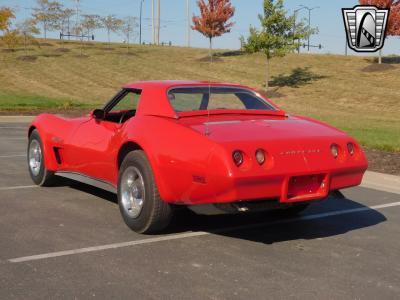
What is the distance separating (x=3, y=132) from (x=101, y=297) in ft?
40.0

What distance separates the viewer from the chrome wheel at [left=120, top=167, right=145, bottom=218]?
5395mm

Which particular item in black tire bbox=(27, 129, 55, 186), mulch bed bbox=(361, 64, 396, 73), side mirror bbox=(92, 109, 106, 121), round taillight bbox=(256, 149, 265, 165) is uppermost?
mulch bed bbox=(361, 64, 396, 73)

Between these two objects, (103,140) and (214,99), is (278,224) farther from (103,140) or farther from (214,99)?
(103,140)

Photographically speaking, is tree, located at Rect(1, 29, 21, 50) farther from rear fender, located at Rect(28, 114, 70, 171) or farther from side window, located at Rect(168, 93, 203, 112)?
side window, located at Rect(168, 93, 203, 112)

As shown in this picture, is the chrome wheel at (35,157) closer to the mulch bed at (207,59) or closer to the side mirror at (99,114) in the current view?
the side mirror at (99,114)

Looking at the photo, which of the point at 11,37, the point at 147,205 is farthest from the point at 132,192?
the point at 11,37

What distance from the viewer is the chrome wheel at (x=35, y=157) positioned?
765 centimetres

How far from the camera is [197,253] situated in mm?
4824

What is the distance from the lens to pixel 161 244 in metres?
5.07

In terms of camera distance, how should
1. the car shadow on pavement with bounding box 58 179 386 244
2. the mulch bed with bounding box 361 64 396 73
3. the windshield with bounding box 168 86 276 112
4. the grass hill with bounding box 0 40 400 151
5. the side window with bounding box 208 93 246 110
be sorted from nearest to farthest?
the car shadow on pavement with bounding box 58 179 386 244
the windshield with bounding box 168 86 276 112
the side window with bounding box 208 93 246 110
the grass hill with bounding box 0 40 400 151
the mulch bed with bounding box 361 64 396 73

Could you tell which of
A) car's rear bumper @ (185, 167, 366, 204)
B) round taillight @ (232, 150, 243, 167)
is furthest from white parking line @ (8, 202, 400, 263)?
round taillight @ (232, 150, 243, 167)

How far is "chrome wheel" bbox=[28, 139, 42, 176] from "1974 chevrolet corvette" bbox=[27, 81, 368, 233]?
1319 mm

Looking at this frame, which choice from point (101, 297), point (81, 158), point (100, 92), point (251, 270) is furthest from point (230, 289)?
point (100, 92)

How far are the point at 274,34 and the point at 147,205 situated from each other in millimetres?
28175
